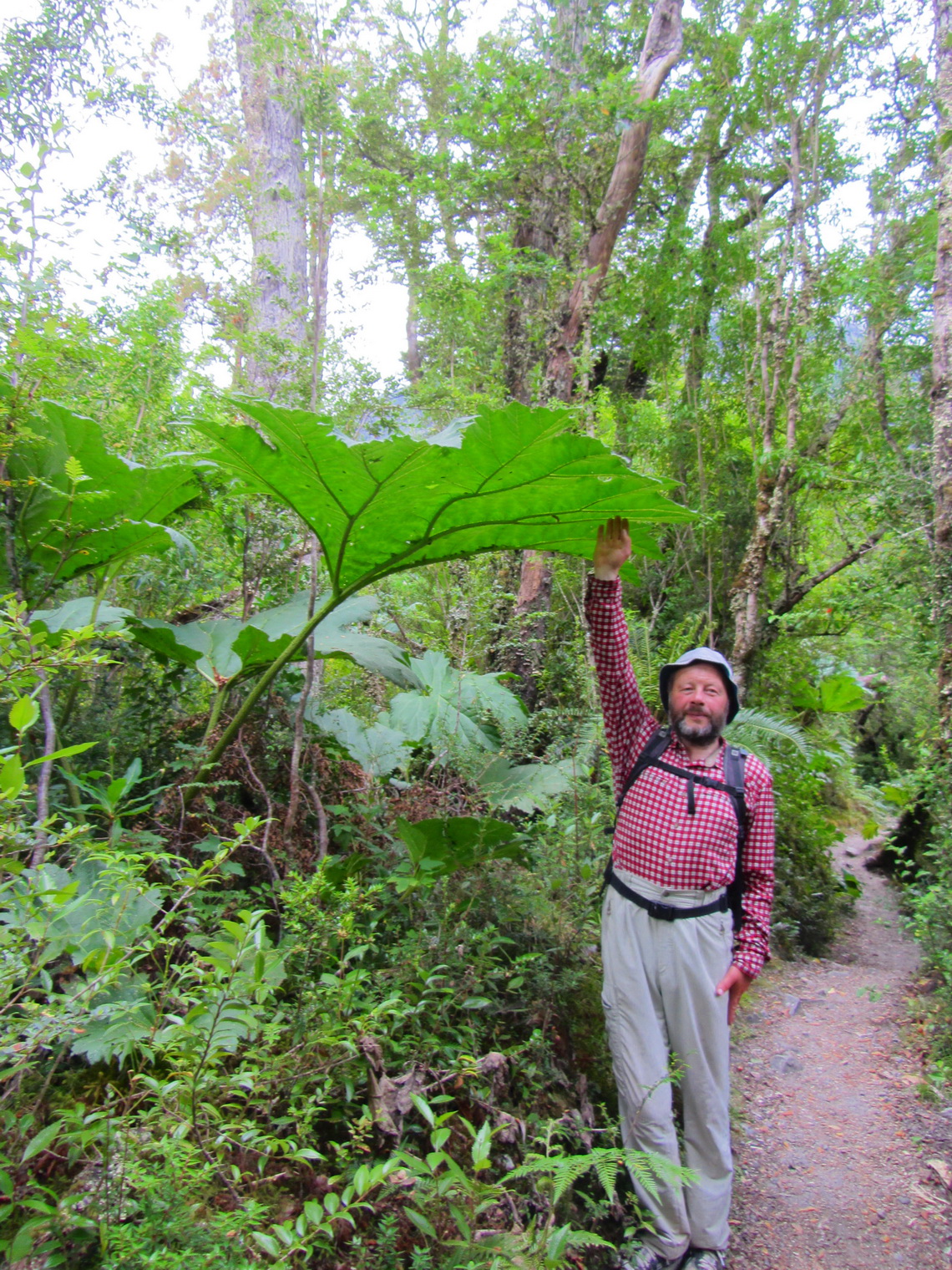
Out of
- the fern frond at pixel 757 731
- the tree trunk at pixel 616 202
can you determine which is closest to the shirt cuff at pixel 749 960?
the fern frond at pixel 757 731

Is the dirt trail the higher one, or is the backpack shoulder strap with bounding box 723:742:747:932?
the backpack shoulder strap with bounding box 723:742:747:932

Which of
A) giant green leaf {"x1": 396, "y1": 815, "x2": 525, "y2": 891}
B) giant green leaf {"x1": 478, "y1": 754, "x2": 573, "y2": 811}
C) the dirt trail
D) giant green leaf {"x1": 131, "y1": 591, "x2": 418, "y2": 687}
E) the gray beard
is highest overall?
giant green leaf {"x1": 131, "y1": 591, "x2": 418, "y2": 687}

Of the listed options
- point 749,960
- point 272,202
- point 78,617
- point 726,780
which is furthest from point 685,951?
point 272,202

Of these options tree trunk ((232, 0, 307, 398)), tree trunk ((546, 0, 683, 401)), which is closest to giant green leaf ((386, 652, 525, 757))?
tree trunk ((232, 0, 307, 398))

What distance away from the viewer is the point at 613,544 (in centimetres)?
255

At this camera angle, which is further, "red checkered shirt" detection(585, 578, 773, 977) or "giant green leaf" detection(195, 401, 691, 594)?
"red checkered shirt" detection(585, 578, 773, 977)

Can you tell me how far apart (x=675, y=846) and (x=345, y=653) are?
4.22 feet

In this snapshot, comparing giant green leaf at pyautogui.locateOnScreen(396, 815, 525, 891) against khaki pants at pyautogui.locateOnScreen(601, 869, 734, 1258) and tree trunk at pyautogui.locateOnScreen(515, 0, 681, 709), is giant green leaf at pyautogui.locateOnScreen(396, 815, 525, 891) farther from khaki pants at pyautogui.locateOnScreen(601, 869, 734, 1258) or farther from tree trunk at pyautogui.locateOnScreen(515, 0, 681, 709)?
tree trunk at pyautogui.locateOnScreen(515, 0, 681, 709)

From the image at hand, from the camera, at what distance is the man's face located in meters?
2.66

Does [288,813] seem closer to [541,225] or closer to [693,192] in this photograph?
[541,225]

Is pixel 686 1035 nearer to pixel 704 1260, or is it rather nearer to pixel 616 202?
pixel 704 1260

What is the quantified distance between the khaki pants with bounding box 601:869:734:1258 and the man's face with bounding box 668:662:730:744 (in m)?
0.55

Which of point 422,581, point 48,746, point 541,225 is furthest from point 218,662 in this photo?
point 541,225

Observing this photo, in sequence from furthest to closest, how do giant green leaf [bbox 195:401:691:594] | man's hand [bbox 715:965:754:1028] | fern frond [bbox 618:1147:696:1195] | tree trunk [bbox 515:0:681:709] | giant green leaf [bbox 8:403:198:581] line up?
tree trunk [bbox 515:0:681:709]
man's hand [bbox 715:965:754:1028]
giant green leaf [bbox 8:403:198:581]
giant green leaf [bbox 195:401:691:594]
fern frond [bbox 618:1147:696:1195]
